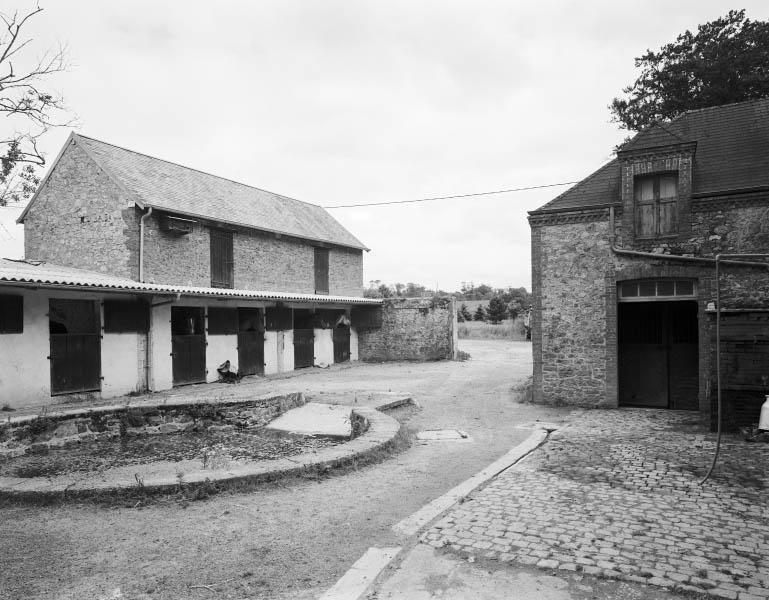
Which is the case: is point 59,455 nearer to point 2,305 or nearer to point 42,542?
point 42,542

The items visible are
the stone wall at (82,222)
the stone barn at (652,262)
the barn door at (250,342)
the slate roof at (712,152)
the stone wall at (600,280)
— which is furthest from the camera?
the barn door at (250,342)

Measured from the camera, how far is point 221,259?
1845 centimetres

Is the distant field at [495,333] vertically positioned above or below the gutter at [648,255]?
below

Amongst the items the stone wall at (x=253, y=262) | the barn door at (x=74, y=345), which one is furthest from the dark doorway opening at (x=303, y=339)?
the barn door at (x=74, y=345)

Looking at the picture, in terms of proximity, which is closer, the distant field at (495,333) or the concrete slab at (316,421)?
the concrete slab at (316,421)

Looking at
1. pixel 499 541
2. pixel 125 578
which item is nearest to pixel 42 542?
pixel 125 578

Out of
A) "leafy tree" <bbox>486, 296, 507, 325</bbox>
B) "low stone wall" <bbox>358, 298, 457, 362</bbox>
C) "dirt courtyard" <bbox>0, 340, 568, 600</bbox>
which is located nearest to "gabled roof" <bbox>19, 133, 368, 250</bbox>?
"low stone wall" <bbox>358, 298, 457, 362</bbox>

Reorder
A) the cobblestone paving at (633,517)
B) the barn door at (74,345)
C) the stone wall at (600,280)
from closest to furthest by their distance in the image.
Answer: the cobblestone paving at (633,517) < the stone wall at (600,280) < the barn door at (74,345)

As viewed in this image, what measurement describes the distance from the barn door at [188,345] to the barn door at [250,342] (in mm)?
1676

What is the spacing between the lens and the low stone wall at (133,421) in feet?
25.8

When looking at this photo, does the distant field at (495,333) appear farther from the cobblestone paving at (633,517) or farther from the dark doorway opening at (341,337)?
the cobblestone paving at (633,517)

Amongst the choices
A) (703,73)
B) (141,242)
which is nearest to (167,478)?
(141,242)

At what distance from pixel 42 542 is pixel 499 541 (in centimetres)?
381

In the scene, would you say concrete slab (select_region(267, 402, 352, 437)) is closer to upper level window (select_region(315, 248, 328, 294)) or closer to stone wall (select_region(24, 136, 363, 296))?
stone wall (select_region(24, 136, 363, 296))
